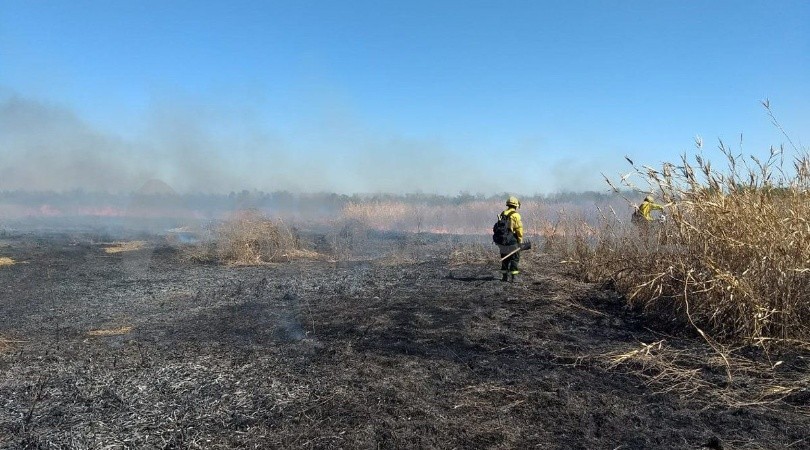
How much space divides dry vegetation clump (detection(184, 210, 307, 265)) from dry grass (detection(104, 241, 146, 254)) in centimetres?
262

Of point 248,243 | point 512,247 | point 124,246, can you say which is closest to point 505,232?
point 512,247

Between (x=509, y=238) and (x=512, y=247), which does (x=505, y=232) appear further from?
(x=512, y=247)

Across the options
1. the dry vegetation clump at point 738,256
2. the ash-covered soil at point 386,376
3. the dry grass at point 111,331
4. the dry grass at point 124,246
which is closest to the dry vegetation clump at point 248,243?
the dry grass at point 124,246

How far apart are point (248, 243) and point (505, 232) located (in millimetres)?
8852

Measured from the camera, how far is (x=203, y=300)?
31.7 ft

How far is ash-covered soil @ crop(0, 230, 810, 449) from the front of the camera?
389 cm

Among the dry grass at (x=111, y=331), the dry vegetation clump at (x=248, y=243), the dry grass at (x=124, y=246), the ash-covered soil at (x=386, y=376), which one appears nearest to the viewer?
the ash-covered soil at (x=386, y=376)

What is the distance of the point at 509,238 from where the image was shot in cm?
976

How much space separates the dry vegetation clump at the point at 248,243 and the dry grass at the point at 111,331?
7.67 metres

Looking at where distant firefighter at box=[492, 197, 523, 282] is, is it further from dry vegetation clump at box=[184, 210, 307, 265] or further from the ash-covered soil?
dry vegetation clump at box=[184, 210, 307, 265]

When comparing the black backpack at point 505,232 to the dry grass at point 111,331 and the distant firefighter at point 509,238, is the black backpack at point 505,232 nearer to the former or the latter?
the distant firefighter at point 509,238

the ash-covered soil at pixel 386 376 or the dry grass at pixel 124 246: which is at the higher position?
the dry grass at pixel 124 246

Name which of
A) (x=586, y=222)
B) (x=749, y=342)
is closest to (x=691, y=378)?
(x=749, y=342)

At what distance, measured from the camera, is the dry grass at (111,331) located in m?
7.18
